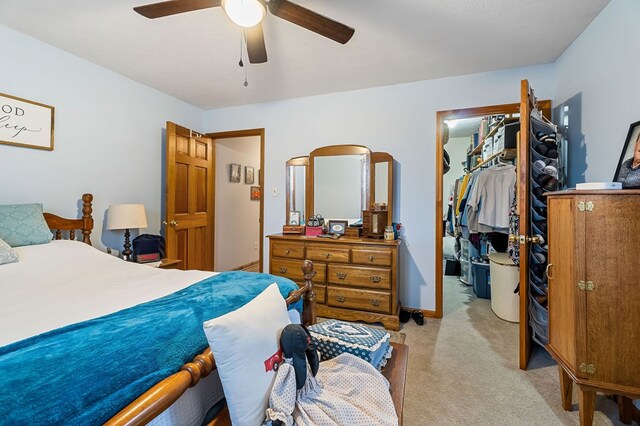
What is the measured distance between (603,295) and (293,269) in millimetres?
2331

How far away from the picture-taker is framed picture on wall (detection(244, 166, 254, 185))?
5.16m

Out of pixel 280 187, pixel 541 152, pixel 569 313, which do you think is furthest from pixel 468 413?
pixel 280 187

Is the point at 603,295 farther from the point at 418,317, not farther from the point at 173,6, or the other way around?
the point at 173,6

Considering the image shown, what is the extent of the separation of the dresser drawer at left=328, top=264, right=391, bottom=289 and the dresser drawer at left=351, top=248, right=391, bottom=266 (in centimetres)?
6

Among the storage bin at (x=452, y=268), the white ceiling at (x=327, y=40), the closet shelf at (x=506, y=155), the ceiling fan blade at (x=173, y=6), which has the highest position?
the white ceiling at (x=327, y=40)


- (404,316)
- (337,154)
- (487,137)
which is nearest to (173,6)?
(337,154)

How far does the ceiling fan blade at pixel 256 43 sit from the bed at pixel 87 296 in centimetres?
139

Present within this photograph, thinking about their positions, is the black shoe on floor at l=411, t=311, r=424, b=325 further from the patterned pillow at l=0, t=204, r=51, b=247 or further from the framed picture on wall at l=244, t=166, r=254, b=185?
the framed picture on wall at l=244, t=166, r=254, b=185

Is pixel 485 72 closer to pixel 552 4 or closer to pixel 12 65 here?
pixel 552 4

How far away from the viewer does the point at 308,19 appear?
1.56m

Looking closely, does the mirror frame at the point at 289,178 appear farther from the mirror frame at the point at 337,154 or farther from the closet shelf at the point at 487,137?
the closet shelf at the point at 487,137

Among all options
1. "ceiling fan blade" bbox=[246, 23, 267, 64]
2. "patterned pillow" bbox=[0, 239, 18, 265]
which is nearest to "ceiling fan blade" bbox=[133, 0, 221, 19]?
"ceiling fan blade" bbox=[246, 23, 267, 64]

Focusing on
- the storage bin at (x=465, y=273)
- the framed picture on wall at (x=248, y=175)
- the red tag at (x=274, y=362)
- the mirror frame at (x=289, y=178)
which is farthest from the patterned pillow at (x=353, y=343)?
the framed picture on wall at (x=248, y=175)

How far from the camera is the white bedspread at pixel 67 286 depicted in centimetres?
114
